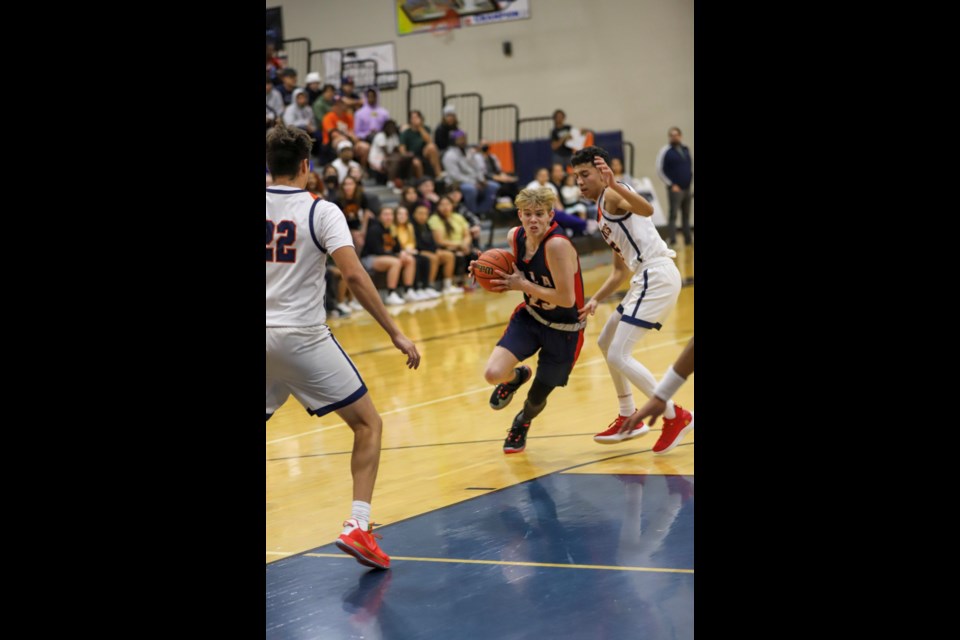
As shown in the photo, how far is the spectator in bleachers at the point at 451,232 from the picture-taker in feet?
48.3

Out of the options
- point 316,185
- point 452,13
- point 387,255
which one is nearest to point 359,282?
point 316,185

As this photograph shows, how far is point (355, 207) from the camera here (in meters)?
13.4

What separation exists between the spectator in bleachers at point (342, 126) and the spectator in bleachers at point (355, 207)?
2092 millimetres

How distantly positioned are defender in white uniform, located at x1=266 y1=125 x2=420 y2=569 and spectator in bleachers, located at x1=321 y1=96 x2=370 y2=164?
37.4ft

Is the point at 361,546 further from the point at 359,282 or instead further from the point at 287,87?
the point at 287,87

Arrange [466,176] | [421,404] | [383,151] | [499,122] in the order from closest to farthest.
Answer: [421,404], [383,151], [466,176], [499,122]

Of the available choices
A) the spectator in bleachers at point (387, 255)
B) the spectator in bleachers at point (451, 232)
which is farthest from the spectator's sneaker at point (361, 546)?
the spectator in bleachers at point (451, 232)

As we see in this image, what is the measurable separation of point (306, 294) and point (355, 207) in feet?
30.5

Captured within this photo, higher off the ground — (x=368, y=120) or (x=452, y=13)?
(x=452, y=13)

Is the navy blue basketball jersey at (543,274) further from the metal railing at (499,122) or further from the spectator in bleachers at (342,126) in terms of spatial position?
the metal railing at (499,122)

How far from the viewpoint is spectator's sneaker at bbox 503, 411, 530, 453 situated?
20.7 feet

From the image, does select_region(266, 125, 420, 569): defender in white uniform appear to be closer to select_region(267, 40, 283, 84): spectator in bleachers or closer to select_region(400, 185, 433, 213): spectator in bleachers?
select_region(400, 185, 433, 213): spectator in bleachers
